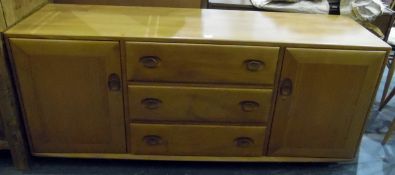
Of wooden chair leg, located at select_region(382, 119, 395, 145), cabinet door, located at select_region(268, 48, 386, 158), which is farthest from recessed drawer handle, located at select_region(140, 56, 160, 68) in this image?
wooden chair leg, located at select_region(382, 119, 395, 145)

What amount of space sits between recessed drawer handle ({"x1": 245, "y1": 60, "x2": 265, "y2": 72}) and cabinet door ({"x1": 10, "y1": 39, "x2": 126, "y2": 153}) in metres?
0.45

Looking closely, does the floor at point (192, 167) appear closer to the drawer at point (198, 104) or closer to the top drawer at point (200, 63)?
the drawer at point (198, 104)

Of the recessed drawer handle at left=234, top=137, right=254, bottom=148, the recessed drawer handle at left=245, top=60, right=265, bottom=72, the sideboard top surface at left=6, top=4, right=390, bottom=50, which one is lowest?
the recessed drawer handle at left=234, top=137, right=254, bottom=148

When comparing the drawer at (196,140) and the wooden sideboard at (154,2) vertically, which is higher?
the wooden sideboard at (154,2)

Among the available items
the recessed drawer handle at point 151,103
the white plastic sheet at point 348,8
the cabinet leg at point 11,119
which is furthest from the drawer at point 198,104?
the white plastic sheet at point 348,8

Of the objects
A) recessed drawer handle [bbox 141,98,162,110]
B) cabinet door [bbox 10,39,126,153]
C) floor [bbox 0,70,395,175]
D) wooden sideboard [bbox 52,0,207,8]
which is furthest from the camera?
wooden sideboard [bbox 52,0,207,8]

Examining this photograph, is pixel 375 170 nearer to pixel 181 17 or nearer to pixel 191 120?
pixel 191 120

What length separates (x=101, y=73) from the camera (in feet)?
3.87

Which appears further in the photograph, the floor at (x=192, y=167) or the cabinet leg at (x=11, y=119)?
the floor at (x=192, y=167)

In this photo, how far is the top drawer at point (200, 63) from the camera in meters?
1.14

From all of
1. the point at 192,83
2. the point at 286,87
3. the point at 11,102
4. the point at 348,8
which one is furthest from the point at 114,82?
the point at 348,8

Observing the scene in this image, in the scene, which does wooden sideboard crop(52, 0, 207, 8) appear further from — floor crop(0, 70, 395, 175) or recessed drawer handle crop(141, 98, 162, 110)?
floor crop(0, 70, 395, 175)

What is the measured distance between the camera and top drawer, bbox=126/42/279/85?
1.14 meters

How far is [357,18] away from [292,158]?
0.73m
